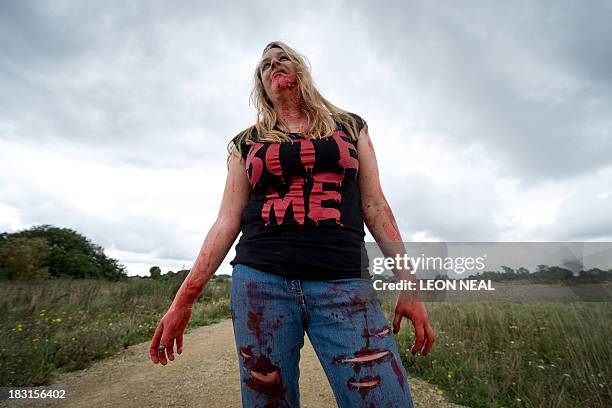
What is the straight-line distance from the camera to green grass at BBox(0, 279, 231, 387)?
13.9ft

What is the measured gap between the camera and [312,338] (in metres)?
1.36

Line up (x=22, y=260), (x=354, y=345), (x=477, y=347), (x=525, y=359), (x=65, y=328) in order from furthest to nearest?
(x=22, y=260), (x=65, y=328), (x=477, y=347), (x=525, y=359), (x=354, y=345)

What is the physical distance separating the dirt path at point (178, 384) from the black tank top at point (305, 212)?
2.72 metres

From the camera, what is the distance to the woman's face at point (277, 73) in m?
1.92

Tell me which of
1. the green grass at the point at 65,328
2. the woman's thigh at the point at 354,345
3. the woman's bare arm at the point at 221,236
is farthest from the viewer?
the green grass at the point at 65,328

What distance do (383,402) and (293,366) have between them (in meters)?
0.34

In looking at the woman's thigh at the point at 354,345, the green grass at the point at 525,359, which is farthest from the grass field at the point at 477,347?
the woman's thigh at the point at 354,345

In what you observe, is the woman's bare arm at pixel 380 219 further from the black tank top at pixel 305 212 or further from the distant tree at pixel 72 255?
the distant tree at pixel 72 255

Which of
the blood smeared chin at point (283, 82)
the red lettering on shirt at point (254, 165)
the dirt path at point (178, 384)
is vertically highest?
the blood smeared chin at point (283, 82)

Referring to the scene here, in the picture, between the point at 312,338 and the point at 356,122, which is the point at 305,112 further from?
the point at 312,338

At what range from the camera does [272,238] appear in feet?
4.67

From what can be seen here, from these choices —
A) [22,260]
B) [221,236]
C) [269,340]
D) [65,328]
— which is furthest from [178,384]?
[22,260]

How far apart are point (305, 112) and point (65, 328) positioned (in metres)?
5.89

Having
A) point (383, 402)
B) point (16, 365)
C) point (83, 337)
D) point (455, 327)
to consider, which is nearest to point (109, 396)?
point (16, 365)
